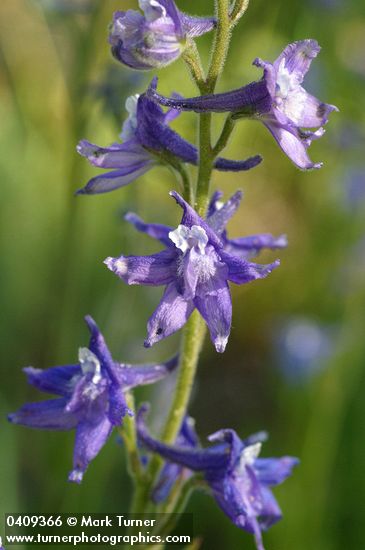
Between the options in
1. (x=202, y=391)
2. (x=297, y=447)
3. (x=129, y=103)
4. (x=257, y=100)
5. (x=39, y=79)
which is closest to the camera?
(x=257, y=100)

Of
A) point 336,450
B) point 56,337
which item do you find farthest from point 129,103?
point 336,450

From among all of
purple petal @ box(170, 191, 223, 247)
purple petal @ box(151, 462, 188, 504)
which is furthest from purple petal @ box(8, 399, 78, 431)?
→ purple petal @ box(170, 191, 223, 247)

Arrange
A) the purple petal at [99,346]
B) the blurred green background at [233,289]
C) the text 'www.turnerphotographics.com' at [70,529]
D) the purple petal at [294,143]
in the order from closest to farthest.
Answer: the purple petal at [294,143] → the purple petal at [99,346] → the text 'www.turnerphotographics.com' at [70,529] → the blurred green background at [233,289]

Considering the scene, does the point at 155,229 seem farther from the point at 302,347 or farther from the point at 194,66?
the point at 302,347

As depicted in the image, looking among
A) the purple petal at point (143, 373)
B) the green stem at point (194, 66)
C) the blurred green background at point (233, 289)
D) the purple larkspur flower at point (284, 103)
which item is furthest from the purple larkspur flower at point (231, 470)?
the blurred green background at point (233, 289)

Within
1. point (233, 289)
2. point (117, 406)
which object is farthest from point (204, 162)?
point (233, 289)

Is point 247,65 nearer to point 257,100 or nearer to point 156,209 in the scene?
point 156,209

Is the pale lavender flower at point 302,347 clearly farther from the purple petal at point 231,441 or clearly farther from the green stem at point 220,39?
the green stem at point 220,39
